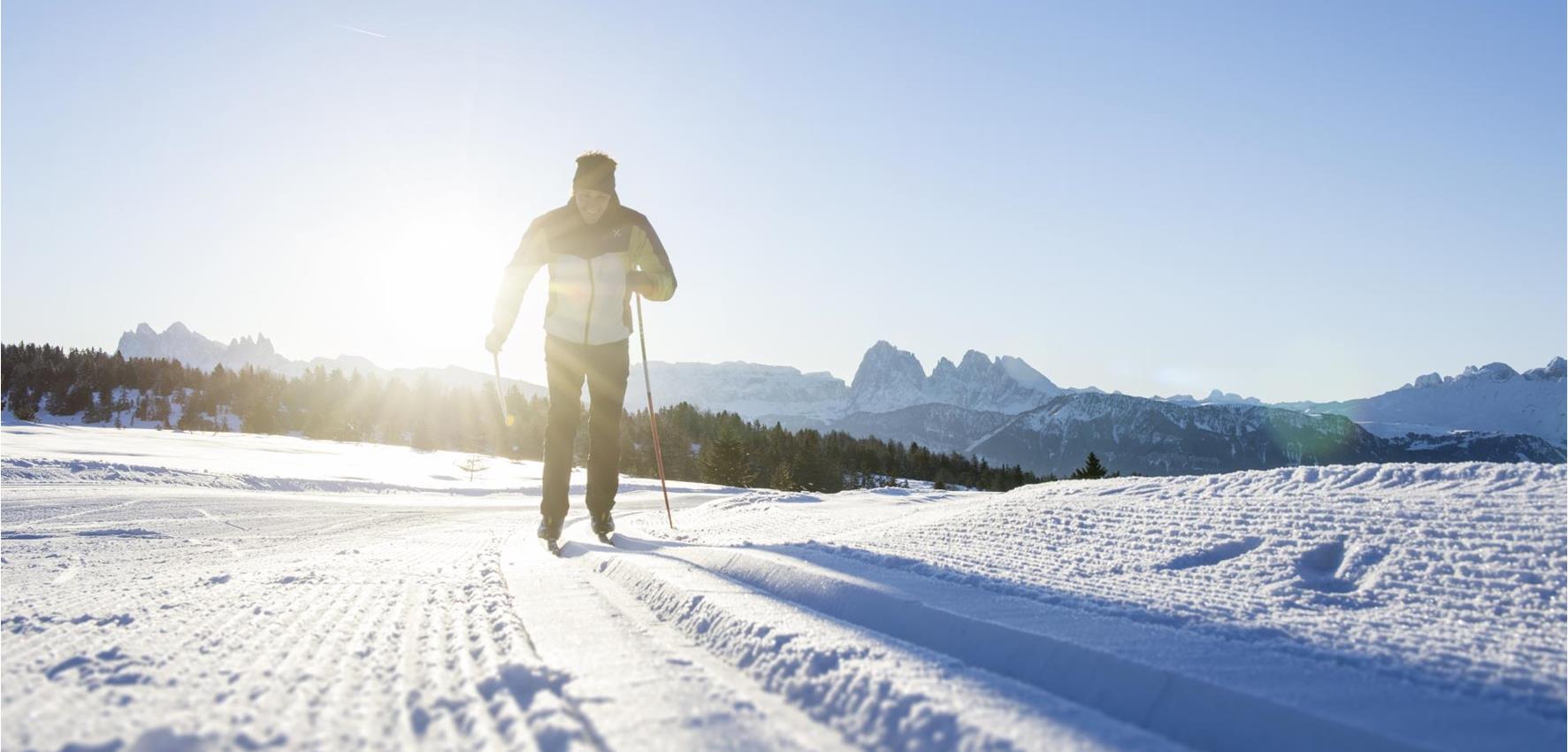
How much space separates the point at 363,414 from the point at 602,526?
104 m

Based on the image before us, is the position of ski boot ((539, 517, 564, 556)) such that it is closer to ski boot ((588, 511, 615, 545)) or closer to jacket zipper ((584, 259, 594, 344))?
ski boot ((588, 511, 615, 545))

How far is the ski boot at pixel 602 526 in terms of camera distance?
4.36 metres

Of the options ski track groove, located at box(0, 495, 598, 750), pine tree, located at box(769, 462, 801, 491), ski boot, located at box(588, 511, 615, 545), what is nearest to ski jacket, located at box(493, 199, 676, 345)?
ski boot, located at box(588, 511, 615, 545)

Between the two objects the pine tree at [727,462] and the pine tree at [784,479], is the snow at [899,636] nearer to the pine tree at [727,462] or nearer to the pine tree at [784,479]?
the pine tree at [727,462]

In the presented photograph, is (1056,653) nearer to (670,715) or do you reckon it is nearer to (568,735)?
(670,715)

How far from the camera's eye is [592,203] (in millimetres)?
4824

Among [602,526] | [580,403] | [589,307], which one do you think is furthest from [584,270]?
[602,526]

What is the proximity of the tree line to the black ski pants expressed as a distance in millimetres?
68567

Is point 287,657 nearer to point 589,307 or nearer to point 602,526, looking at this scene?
point 602,526

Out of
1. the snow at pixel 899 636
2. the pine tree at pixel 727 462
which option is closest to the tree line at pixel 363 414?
the pine tree at pixel 727 462

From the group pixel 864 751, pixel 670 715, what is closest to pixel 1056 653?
pixel 864 751

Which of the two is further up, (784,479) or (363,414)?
(363,414)

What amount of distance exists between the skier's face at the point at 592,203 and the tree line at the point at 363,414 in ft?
225

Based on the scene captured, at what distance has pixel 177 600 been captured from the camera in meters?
2.01
